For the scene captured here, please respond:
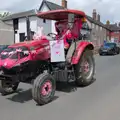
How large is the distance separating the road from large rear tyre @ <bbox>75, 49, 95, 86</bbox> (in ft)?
1.06

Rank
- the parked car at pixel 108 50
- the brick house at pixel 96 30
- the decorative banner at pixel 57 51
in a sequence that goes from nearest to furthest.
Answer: the decorative banner at pixel 57 51
the parked car at pixel 108 50
the brick house at pixel 96 30

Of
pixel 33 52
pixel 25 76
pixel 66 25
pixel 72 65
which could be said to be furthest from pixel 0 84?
pixel 66 25

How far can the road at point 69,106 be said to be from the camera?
503cm

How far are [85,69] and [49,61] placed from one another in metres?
1.77

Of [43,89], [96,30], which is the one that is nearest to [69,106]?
[43,89]

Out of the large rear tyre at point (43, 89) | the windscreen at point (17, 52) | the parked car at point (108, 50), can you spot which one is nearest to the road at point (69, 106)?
the large rear tyre at point (43, 89)

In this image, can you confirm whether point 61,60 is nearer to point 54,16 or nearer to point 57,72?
point 57,72

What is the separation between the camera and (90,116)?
5.03m

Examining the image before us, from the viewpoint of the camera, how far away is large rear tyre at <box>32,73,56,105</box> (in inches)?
223

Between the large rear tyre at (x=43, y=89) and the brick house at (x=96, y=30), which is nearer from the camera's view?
the large rear tyre at (x=43, y=89)

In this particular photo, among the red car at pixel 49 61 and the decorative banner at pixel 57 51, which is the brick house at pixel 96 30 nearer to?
the red car at pixel 49 61

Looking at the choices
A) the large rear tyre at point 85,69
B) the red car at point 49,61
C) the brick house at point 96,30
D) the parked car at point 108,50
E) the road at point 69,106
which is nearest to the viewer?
the road at point 69,106

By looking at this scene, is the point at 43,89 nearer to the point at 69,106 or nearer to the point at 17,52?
the point at 69,106

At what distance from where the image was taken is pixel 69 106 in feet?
18.7
